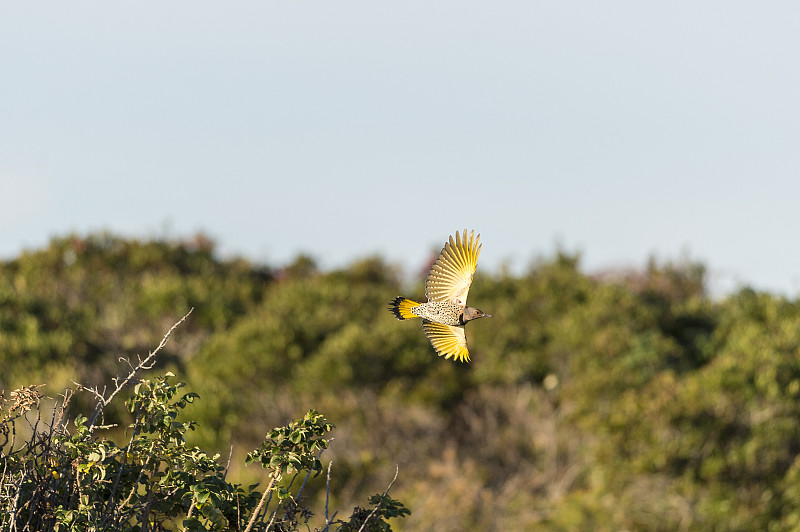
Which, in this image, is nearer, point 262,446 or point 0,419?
point 262,446

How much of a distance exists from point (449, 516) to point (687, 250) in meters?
15.1

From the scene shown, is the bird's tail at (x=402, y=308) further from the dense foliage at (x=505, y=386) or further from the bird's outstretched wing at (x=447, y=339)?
the dense foliage at (x=505, y=386)

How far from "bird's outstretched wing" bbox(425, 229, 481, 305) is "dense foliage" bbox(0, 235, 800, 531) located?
12605 millimetres

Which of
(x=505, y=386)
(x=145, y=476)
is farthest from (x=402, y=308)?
(x=505, y=386)

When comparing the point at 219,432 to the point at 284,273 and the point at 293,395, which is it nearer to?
the point at 293,395

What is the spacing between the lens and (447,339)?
10.8 ft

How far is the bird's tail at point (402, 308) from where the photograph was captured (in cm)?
322

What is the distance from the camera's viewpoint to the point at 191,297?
25.2m

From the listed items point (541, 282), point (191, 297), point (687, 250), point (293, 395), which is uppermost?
point (687, 250)

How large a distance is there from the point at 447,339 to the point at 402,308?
7.0 inches

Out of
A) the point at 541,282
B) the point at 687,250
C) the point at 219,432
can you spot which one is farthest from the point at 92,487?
the point at 687,250

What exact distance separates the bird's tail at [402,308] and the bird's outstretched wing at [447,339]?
0.11 m

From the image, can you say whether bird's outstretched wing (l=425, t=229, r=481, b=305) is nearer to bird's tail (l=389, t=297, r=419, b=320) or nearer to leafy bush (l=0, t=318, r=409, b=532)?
bird's tail (l=389, t=297, r=419, b=320)

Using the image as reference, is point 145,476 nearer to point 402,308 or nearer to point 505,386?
point 402,308
